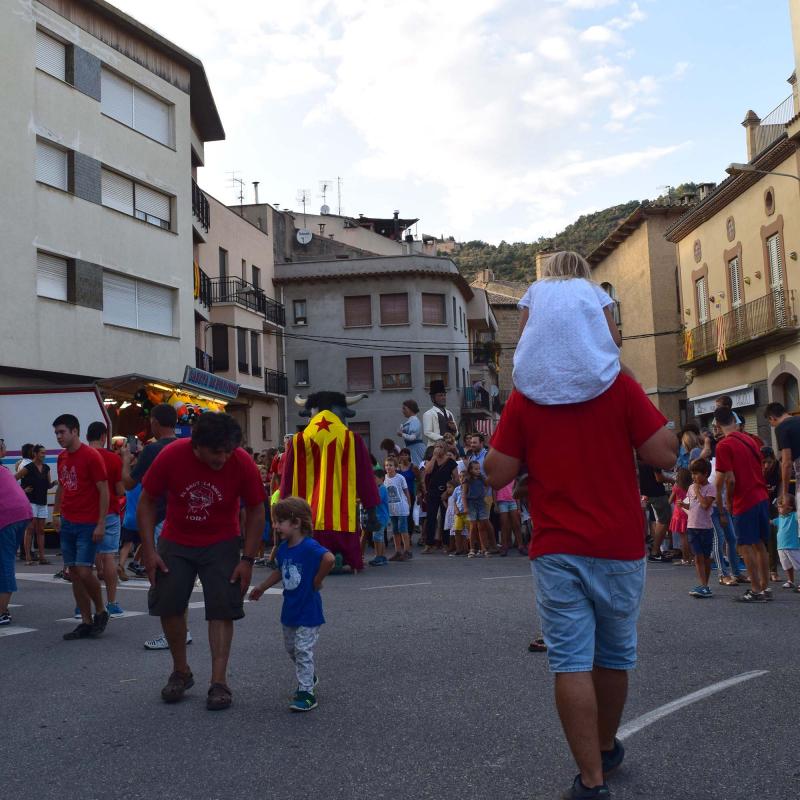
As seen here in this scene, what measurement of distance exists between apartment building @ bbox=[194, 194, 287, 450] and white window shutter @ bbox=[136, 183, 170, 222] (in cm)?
555

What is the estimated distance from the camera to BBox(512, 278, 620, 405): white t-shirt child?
12.5 ft

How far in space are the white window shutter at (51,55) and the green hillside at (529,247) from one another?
178 ft

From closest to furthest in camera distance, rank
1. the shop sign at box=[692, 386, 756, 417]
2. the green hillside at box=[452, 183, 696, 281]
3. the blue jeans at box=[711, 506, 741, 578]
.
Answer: the blue jeans at box=[711, 506, 741, 578]
the shop sign at box=[692, 386, 756, 417]
the green hillside at box=[452, 183, 696, 281]

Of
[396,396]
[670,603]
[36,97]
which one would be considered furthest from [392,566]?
[396,396]

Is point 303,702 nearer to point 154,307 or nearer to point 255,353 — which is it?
point 154,307

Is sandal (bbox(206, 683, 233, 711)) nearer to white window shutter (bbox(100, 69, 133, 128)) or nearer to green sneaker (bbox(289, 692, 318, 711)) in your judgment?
green sneaker (bbox(289, 692, 318, 711))

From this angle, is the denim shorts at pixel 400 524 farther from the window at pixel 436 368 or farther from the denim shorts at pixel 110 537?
the window at pixel 436 368

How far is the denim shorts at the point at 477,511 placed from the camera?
54.7 feet

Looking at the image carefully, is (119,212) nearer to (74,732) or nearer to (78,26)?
A: (78,26)

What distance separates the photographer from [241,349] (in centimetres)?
4275

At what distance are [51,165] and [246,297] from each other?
18.9 meters

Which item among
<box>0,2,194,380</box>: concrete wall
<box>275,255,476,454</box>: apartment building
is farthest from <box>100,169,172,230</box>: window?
<box>275,255,476,454</box>: apartment building

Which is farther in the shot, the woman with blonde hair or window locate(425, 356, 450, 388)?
window locate(425, 356, 450, 388)

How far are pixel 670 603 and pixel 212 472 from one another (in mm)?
5419
